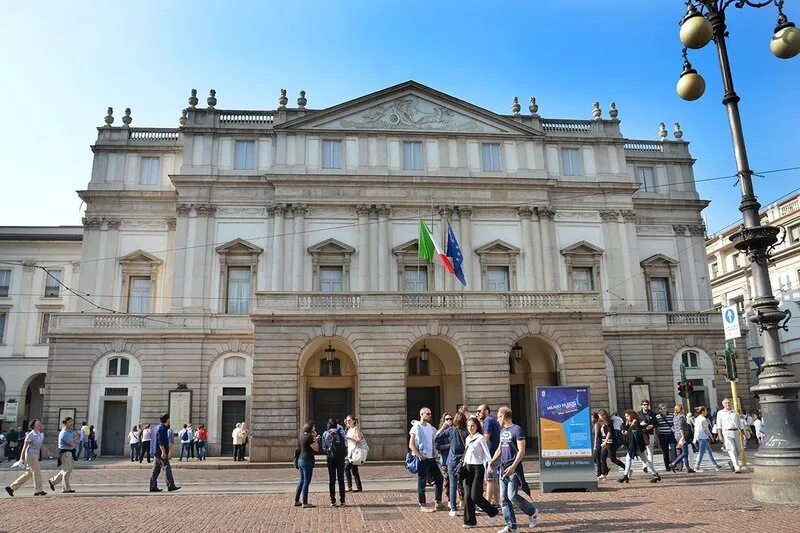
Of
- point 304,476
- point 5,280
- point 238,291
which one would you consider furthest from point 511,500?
point 5,280

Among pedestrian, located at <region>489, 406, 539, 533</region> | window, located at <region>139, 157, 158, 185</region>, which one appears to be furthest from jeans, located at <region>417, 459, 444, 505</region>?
window, located at <region>139, 157, 158, 185</region>

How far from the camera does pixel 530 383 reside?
31.9m

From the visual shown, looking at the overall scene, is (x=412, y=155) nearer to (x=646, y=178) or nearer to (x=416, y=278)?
(x=416, y=278)

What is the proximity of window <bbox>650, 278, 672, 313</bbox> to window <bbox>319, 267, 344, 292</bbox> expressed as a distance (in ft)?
57.0

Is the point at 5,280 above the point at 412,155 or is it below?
below

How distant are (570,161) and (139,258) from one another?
24.4 meters

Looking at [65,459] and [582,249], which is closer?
[65,459]

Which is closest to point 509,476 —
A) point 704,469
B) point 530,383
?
point 704,469

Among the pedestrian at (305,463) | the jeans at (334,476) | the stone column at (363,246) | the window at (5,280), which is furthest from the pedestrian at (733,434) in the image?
the window at (5,280)

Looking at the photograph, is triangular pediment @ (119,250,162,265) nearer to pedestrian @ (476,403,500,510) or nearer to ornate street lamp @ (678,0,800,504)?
pedestrian @ (476,403,500,510)

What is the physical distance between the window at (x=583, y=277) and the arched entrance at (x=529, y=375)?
6.11 meters

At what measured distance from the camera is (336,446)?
48.8ft

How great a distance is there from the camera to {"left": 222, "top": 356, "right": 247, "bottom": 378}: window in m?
33.3

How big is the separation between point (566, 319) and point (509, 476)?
17.9 metres
